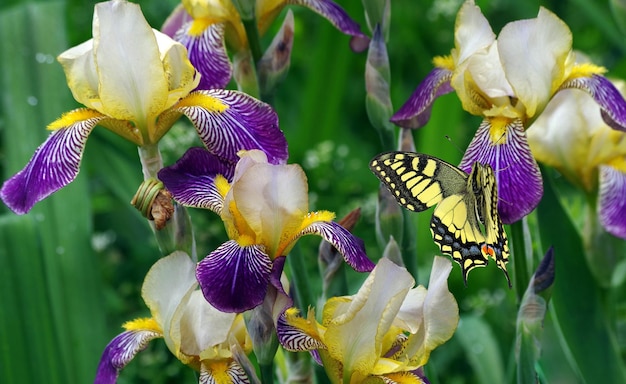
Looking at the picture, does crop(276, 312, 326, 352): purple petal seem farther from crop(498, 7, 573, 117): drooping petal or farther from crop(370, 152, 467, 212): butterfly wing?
crop(498, 7, 573, 117): drooping petal

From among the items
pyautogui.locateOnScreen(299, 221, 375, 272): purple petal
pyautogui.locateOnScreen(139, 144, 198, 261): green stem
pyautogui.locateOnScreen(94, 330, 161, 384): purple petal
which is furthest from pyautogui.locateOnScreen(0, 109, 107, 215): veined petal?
pyautogui.locateOnScreen(299, 221, 375, 272): purple petal

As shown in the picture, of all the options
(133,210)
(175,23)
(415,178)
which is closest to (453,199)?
(415,178)

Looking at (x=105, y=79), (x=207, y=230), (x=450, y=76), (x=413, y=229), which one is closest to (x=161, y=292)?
(x=105, y=79)

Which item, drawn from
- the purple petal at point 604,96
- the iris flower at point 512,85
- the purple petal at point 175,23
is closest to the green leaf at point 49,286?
the purple petal at point 175,23

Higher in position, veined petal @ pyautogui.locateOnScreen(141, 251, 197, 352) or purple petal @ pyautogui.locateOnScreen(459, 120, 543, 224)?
purple petal @ pyautogui.locateOnScreen(459, 120, 543, 224)

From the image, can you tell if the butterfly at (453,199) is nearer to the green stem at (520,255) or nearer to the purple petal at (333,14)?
the green stem at (520,255)

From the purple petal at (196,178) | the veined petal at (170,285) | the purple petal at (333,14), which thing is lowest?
the veined petal at (170,285)
